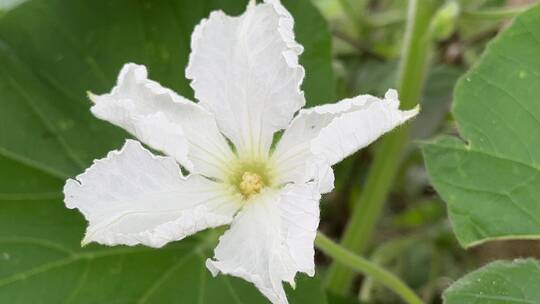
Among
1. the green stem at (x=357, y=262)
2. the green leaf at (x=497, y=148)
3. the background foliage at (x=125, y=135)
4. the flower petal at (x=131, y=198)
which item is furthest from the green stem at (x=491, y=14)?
the flower petal at (x=131, y=198)

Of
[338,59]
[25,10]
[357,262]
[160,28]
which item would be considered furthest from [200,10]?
[338,59]

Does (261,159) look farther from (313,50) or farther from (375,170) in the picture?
(375,170)

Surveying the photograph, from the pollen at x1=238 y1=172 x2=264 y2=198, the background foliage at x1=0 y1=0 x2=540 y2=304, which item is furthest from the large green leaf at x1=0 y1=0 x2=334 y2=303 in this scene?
the pollen at x1=238 y1=172 x2=264 y2=198

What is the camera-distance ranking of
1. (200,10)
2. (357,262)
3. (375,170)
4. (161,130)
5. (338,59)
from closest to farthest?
(161,130), (357,262), (200,10), (375,170), (338,59)

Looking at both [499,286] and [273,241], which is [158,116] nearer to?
[273,241]

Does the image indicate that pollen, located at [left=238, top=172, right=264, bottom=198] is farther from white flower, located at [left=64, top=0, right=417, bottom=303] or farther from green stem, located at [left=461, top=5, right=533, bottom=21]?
green stem, located at [left=461, top=5, right=533, bottom=21]

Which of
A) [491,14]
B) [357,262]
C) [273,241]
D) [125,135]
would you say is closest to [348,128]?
[273,241]

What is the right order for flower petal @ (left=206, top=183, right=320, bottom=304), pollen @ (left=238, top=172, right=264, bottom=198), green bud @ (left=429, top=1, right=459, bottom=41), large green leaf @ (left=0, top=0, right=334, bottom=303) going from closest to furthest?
1. flower petal @ (left=206, top=183, right=320, bottom=304)
2. pollen @ (left=238, top=172, right=264, bottom=198)
3. large green leaf @ (left=0, top=0, right=334, bottom=303)
4. green bud @ (left=429, top=1, right=459, bottom=41)
